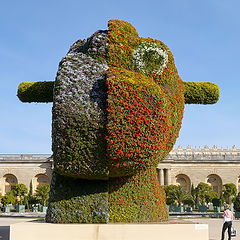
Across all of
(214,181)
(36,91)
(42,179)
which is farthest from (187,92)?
(42,179)

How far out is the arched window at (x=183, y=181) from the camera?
194 feet

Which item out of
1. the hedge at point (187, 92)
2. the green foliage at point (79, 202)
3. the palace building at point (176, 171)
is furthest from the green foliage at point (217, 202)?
the green foliage at point (79, 202)

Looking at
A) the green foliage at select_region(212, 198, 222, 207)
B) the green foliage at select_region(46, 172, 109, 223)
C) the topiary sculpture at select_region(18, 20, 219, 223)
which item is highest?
the topiary sculpture at select_region(18, 20, 219, 223)

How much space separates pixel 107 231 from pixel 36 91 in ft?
16.8

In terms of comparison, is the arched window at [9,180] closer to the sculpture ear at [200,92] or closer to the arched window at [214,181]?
the arched window at [214,181]

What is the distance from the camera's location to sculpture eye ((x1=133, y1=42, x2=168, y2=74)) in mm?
10742

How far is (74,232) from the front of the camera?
9.80 m

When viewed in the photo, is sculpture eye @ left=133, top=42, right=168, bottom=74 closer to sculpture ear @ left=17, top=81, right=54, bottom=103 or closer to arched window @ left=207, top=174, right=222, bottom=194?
sculpture ear @ left=17, top=81, right=54, bottom=103

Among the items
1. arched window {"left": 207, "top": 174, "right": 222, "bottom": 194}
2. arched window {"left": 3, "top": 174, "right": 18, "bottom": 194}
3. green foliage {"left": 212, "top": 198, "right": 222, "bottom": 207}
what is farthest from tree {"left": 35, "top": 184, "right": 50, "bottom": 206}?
arched window {"left": 207, "top": 174, "right": 222, "bottom": 194}

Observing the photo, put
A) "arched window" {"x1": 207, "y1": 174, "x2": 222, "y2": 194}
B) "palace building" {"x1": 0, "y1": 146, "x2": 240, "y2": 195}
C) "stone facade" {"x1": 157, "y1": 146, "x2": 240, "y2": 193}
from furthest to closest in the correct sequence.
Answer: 1. "arched window" {"x1": 207, "y1": 174, "x2": 222, "y2": 194}
2. "palace building" {"x1": 0, "y1": 146, "x2": 240, "y2": 195}
3. "stone facade" {"x1": 157, "y1": 146, "x2": 240, "y2": 193}

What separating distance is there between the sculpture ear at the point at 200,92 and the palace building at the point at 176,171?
154ft

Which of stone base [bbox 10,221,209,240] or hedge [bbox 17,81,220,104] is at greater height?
hedge [bbox 17,81,220,104]

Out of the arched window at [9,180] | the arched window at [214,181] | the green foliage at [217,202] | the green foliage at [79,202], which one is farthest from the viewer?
→ the arched window at [9,180]

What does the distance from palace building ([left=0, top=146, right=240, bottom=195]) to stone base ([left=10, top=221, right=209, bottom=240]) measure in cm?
4857
